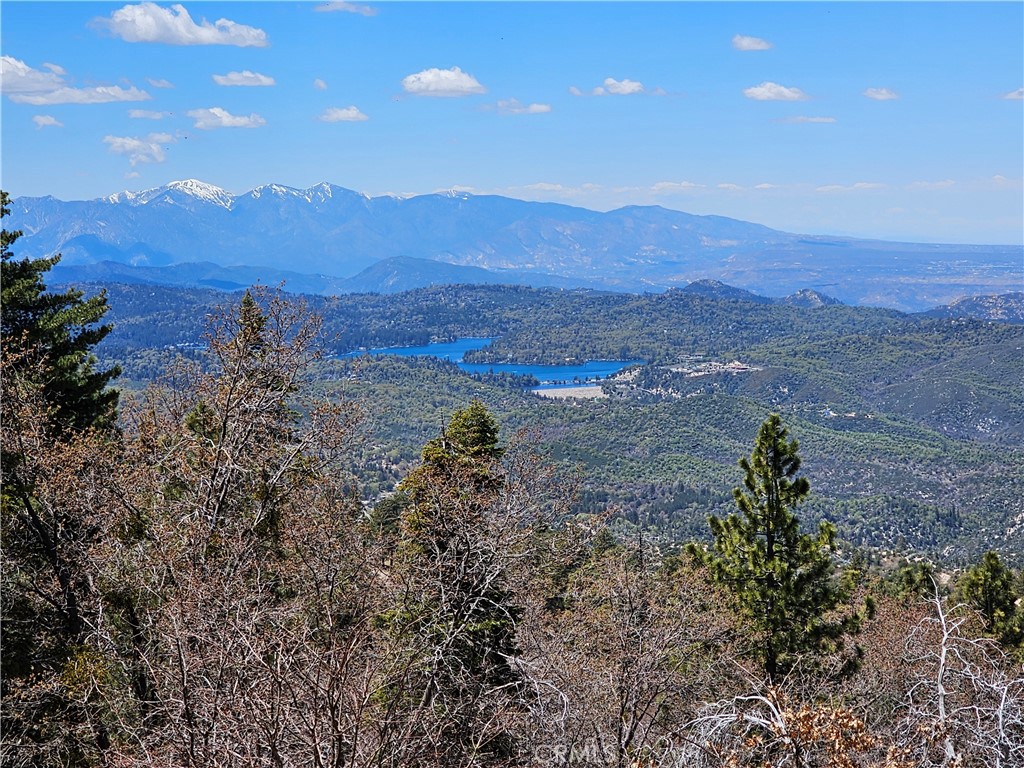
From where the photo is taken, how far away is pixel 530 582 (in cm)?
1248

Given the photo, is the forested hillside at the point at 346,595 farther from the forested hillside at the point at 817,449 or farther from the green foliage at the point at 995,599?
the forested hillside at the point at 817,449

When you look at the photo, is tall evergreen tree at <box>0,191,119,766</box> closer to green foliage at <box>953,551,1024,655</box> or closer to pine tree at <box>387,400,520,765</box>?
pine tree at <box>387,400,520,765</box>

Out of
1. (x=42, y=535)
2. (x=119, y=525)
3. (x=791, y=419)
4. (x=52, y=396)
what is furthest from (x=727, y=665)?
(x=791, y=419)

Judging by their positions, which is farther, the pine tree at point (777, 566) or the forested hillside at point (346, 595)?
the pine tree at point (777, 566)

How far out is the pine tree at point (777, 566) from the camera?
14.0 m

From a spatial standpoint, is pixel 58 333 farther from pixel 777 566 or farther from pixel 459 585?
pixel 777 566

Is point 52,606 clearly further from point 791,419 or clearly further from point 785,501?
point 791,419

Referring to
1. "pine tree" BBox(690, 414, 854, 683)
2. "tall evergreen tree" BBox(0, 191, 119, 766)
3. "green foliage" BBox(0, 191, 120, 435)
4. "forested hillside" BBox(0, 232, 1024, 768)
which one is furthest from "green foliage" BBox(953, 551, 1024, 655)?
"green foliage" BBox(0, 191, 120, 435)

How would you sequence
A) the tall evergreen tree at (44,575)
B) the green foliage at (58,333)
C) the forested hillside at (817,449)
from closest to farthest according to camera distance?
the tall evergreen tree at (44,575), the green foliage at (58,333), the forested hillside at (817,449)

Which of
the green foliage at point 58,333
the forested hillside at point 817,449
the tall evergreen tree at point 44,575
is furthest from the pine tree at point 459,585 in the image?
the forested hillside at point 817,449

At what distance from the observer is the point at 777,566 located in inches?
554

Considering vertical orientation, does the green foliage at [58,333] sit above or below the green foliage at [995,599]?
above

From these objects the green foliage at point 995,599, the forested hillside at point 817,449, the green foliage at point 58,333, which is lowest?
the forested hillside at point 817,449

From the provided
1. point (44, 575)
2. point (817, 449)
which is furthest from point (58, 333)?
point (817, 449)
